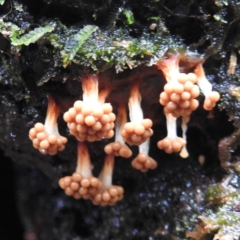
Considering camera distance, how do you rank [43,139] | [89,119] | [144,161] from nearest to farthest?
[89,119] < [43,139] < [144,161]

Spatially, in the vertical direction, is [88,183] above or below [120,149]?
below

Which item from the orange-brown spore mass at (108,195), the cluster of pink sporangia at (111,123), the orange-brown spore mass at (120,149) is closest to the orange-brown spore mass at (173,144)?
the cluster of pink sporangia at (111,123)

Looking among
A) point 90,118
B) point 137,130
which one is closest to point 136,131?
point 137,130

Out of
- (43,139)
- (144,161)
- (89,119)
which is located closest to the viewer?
(89,119)

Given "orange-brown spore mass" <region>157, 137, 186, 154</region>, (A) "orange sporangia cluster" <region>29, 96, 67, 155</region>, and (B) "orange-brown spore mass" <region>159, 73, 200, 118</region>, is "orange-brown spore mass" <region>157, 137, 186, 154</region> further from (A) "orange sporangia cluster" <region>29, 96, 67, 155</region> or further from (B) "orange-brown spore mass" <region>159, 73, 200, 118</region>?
(A) "orange sporangia cluster" <region>29, 96, 67, 155</region>

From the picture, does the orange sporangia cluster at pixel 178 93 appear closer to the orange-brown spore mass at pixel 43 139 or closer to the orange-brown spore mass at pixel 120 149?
the orange-brown spore mass at pixel 120 149

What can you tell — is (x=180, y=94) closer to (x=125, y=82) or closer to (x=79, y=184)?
(x=125, y=82)

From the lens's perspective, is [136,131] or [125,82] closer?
[136,131]

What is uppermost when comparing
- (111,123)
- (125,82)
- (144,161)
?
(125,82)

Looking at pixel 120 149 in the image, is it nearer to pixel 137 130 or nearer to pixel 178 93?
pixel 137 130
